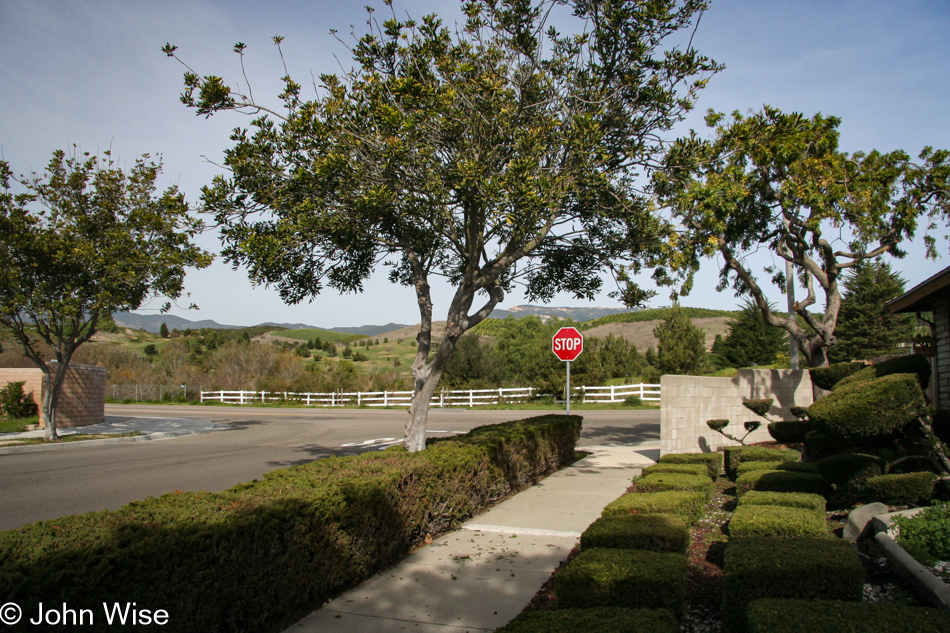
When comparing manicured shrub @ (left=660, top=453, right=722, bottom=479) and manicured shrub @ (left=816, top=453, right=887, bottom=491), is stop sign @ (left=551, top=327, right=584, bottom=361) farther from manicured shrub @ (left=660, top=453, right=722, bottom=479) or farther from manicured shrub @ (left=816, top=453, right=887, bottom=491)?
manicured shrub @ (left=816, top=453, right=887, bottom=491)

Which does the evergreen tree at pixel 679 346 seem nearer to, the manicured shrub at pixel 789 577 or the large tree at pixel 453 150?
the large tree at pixel 453 150

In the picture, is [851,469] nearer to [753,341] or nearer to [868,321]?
[753,341]

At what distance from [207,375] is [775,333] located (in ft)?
147

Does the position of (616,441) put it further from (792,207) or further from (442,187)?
(442,187)

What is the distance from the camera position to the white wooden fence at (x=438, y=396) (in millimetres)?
31656

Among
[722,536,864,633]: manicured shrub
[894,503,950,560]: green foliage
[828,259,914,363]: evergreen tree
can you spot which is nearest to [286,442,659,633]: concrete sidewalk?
[722,536,864,633]: manicured shrub

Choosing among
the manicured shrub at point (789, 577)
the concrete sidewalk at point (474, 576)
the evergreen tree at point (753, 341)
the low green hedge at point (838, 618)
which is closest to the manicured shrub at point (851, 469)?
the concrete sidewalk at point (474, 576)

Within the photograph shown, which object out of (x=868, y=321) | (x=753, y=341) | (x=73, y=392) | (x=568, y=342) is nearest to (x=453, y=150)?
(x=568, y=342)

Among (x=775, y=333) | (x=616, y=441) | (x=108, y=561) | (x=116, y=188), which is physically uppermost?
(x=116, y=188)

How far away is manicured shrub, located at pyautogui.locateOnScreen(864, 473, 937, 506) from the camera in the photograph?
6154 mm

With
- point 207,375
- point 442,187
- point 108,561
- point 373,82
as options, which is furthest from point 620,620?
point 207,375

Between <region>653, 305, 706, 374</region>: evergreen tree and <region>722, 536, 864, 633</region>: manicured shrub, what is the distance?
98.1ft

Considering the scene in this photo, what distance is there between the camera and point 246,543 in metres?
3.90

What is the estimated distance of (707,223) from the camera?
1445 cm
